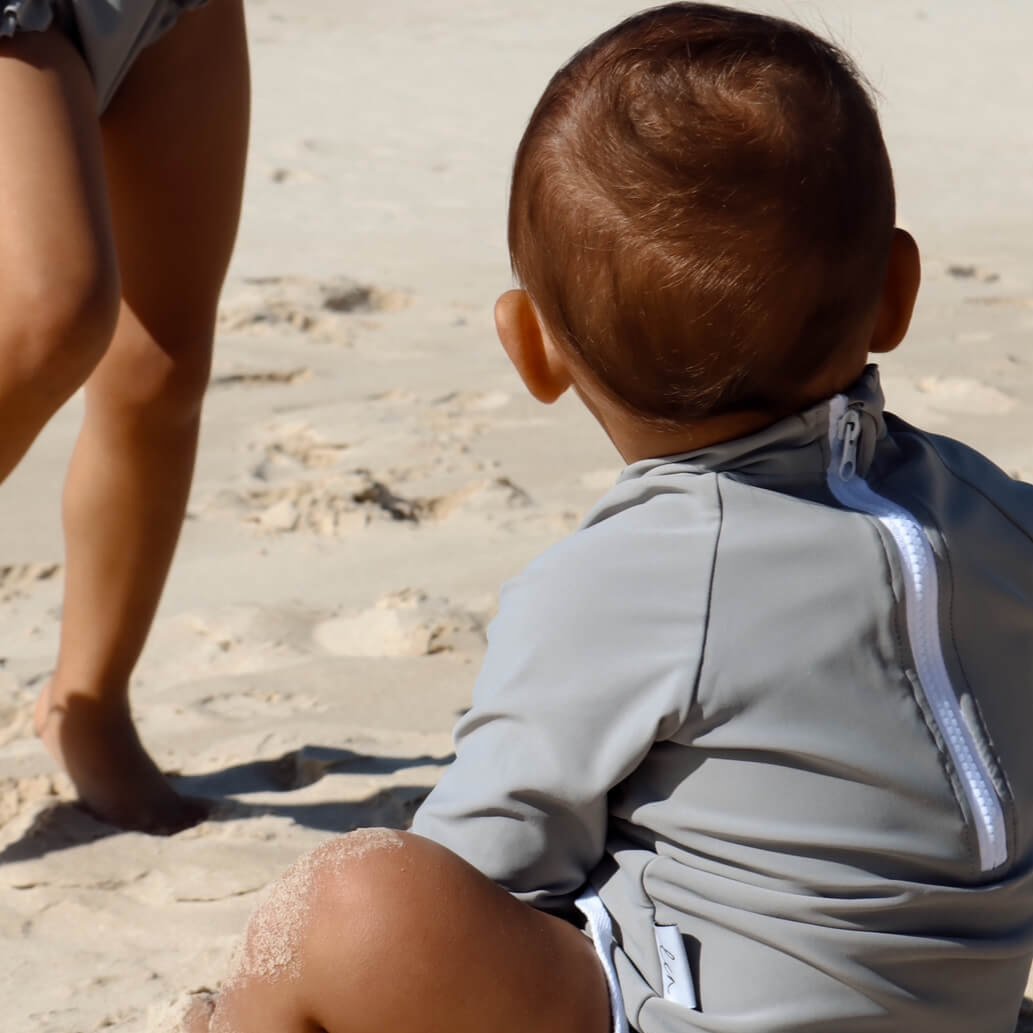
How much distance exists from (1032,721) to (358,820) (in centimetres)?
109

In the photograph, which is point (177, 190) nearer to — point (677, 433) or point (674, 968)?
point (677, 433)

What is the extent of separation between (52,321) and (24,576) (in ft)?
4.75

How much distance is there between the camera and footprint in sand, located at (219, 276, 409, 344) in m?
4.55

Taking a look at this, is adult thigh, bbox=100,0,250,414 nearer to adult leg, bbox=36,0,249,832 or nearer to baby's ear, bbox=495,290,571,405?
adult leg, bbox=36,0,249,832

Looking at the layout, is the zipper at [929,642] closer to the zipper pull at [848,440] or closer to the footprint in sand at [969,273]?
the zipper pull at [848,440]

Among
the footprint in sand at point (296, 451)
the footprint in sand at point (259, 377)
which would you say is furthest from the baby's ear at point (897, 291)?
the footprint in sand at point (259, 377)

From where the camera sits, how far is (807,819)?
1.21 meters

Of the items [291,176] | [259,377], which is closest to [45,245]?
[259,377]

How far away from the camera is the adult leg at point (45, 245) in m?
1.64

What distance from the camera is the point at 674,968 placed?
49.4 inches

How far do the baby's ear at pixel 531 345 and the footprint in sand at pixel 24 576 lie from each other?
1.83 meters

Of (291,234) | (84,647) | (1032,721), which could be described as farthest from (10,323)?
(291,234)

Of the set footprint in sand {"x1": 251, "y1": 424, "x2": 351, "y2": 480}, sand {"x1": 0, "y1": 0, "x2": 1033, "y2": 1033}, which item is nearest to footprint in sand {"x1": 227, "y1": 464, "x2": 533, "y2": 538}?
sand {"x1": 0, "y1": 0, "x2": 1033, "y2": 1033}

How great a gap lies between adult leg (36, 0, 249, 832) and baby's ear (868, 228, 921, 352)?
1.01 m
